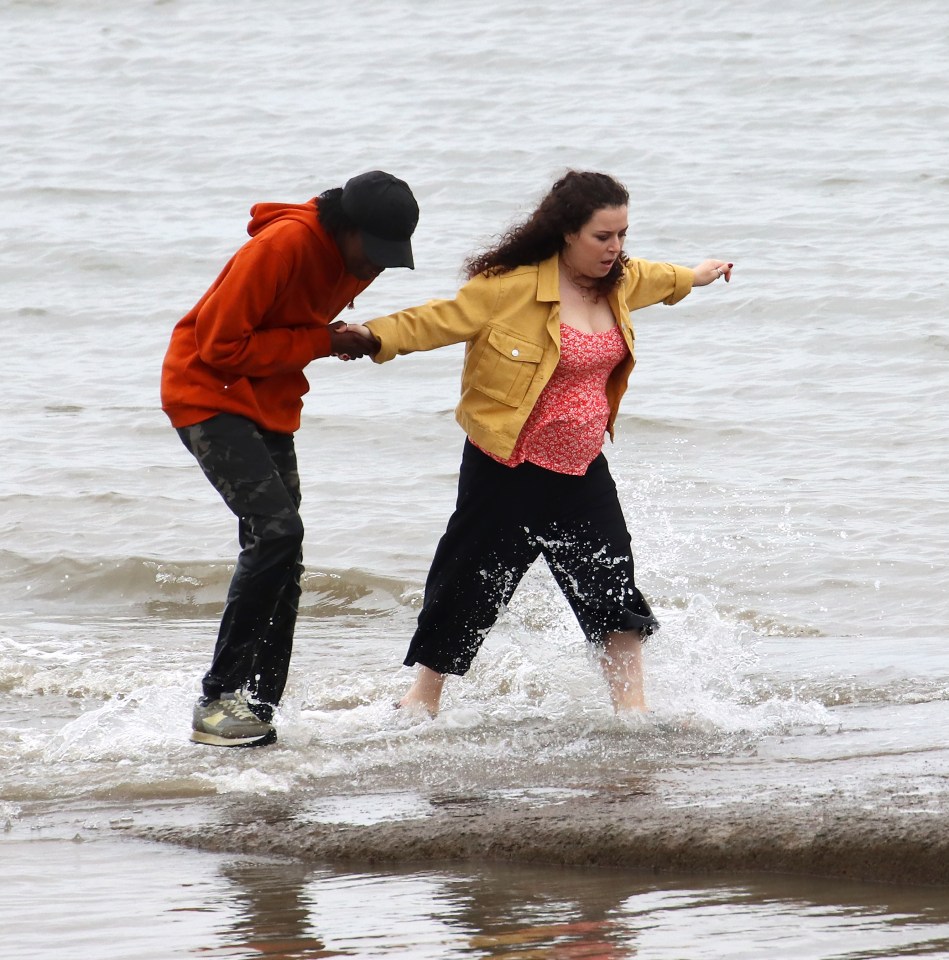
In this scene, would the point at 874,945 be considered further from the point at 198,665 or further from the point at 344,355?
the point at 198,665

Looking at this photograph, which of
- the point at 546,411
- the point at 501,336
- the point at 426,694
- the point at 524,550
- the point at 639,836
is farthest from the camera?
the point at 426,694

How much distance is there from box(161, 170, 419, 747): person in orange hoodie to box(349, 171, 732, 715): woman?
0.22 meters

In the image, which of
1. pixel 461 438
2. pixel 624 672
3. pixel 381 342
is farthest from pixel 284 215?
pixel 461 438

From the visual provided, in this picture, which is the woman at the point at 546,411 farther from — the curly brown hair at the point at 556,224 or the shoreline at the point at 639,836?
the shoreline at the point at 639,836

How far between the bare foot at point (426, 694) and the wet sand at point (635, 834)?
118cm

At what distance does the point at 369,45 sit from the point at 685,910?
25894mm

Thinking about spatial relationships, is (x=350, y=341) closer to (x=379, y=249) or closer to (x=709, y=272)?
(x=379, y=249)

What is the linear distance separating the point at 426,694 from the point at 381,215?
184 cm

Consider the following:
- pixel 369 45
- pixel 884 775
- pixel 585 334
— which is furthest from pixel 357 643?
pixel 369 45

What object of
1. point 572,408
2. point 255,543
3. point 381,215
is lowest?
point 255,543

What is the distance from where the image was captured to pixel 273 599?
17.6ft

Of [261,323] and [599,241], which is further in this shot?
[599,241]

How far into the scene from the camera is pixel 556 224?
5.39 metres

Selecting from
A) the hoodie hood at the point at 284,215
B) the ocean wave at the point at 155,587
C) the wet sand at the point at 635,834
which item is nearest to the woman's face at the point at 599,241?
the hoodie hood at the point at 284,215
